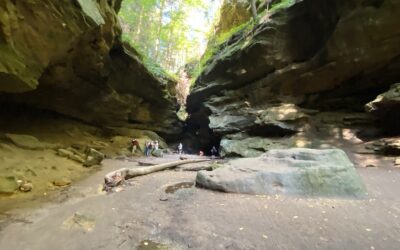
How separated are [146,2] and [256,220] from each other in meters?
Result: 23.4

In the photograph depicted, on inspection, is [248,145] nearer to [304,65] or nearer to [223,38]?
[304,65]

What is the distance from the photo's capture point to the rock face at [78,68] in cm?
765

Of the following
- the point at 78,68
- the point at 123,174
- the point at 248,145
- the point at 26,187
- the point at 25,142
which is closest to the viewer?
the point at 26,187

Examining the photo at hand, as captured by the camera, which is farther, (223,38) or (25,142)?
(223,38)

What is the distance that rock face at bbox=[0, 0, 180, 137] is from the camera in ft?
25.1

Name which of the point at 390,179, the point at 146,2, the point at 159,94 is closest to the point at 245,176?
the point at 390,179

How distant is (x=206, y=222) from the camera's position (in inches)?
211

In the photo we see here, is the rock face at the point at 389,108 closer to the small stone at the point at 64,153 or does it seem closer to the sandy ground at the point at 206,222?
the sandy ground at the point at 206,222

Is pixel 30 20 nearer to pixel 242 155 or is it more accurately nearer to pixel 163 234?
pixel 163 234

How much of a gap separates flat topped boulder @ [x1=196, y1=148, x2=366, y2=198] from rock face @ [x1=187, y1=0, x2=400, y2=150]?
29.1ft

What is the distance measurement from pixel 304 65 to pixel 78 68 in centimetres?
1310

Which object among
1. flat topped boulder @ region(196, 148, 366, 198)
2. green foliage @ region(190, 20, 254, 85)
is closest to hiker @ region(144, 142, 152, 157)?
green foliage @ region(190, 20, 254, 85)

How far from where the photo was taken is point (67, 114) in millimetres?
17688

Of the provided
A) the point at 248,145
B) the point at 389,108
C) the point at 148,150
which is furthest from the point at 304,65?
the point at 148,150
